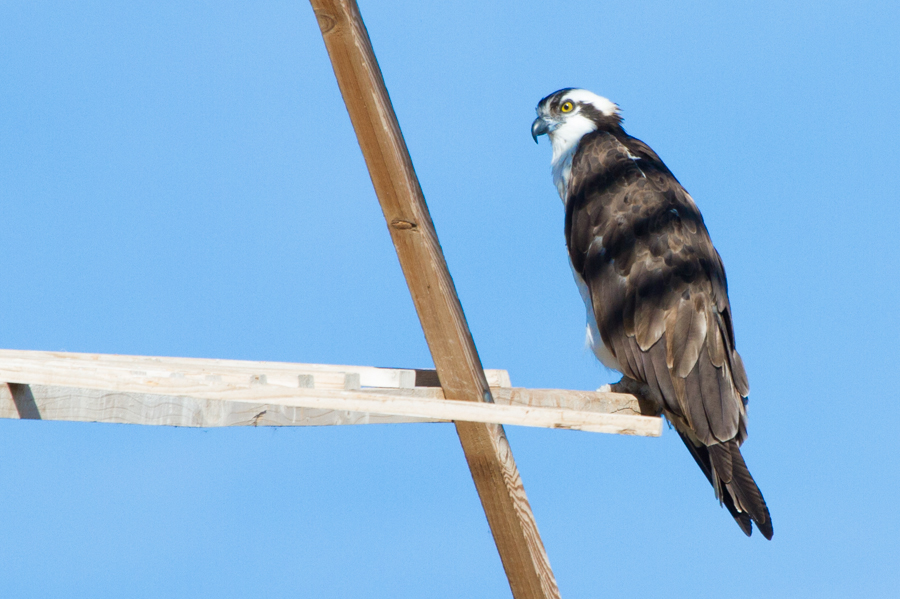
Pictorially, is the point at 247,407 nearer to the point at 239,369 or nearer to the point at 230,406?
the point at 230,406

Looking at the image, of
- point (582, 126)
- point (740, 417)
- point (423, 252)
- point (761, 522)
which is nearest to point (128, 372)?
point (423, 252)

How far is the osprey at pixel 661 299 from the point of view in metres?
3.80

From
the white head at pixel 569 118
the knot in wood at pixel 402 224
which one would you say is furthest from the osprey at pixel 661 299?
the knot in wood at pixel 402 224

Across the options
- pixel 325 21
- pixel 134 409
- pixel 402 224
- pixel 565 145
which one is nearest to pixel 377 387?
pixel 402 224

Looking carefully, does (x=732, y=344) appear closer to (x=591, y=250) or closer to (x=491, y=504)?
(x=591, y=250)

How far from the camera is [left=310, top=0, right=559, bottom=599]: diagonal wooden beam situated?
228 centimetres

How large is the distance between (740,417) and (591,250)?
3.86ft

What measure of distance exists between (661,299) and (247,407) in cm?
227

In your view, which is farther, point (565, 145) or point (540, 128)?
point (540, 128)

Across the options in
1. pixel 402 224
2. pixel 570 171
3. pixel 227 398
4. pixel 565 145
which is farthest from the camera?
pixel 565 145

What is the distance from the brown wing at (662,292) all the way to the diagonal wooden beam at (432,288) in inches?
49.9

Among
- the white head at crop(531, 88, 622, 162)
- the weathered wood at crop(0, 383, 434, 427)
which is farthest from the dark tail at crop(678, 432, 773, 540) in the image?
the white head at crop(531, 88, 622, 162)

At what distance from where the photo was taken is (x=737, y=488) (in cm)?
356

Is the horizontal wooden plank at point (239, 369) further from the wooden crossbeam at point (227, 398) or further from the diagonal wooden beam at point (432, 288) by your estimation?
the diagonal wooden beam at point (432, 288)
